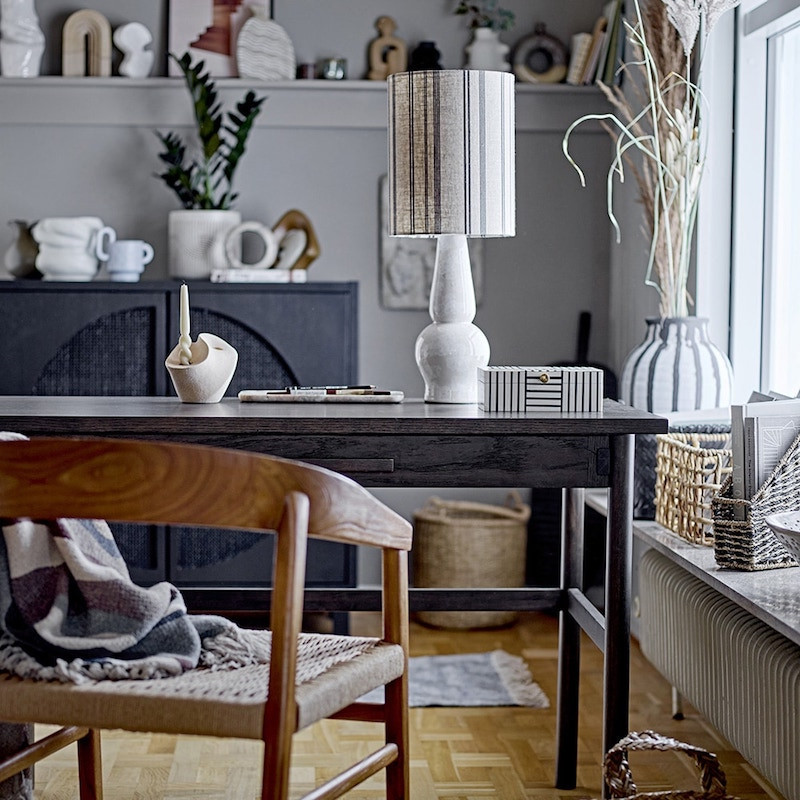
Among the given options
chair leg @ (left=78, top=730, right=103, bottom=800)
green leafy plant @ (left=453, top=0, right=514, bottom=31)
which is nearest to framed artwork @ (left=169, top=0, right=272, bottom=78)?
green leafy plant @ (left=453, top=0, right=514, bottom=31)

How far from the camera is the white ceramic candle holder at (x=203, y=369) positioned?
2.19 m

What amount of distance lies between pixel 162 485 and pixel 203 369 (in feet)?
2.94

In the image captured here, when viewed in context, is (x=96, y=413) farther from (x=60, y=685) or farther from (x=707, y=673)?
(x=707, y=673)

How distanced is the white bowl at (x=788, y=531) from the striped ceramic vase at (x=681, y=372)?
0.94 meters

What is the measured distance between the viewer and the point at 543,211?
4102 millimetres

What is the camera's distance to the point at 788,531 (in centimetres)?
183

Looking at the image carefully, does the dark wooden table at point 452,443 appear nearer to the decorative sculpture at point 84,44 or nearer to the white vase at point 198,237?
the white vase at point 198,237

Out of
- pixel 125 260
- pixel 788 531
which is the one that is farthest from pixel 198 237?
pixel 788 531

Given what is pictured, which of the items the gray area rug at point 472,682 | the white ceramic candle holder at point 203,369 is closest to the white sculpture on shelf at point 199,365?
the white ceramic candle holder at point 203,369

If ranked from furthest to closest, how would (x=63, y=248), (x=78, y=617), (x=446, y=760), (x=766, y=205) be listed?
(x=63, y=248) → (x=766, y=205) → (x=446, y=760) → (x=78, y=617)

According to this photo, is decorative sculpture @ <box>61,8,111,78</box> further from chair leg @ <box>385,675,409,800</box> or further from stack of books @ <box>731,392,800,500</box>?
chair leg @ <box>385,675,409,800</box>

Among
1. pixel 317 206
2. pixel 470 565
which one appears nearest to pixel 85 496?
pixel 470 565

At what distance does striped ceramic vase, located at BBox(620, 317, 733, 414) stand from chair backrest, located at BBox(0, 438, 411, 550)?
1661 millimetres

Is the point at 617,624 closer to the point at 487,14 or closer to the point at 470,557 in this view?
the point at 470,557
